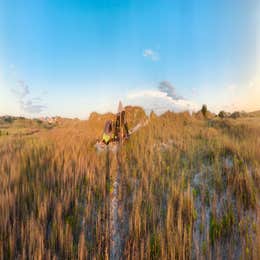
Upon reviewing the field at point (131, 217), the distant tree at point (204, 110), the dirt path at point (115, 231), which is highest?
the distant tree at point (204, 110)

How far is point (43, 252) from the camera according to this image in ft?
3.83

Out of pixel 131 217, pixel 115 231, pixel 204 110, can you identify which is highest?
pixel 204 110

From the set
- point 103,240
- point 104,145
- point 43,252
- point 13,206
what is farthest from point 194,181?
point 104,145

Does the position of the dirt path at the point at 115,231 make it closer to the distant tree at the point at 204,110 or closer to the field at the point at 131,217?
the field at the point at 131,217

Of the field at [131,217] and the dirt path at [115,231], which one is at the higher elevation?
the field at [131,217]

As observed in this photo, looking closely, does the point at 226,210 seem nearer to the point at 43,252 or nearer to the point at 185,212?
the point at 185,212

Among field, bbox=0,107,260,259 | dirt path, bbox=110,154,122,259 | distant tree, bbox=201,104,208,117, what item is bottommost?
dirt path, bbox=110,154,122,259

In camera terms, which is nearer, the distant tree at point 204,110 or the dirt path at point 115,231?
the dirt path at point 115,231

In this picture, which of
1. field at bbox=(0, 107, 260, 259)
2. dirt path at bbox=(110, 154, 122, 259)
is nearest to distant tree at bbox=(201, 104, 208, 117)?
field at bbox=(0, 107, 260, 259)

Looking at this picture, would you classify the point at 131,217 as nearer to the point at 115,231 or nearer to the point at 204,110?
the point at 115,231

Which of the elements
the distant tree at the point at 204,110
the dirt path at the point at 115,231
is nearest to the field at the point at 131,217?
the dirt path at the point at 115,231

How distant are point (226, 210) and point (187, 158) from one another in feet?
6.72

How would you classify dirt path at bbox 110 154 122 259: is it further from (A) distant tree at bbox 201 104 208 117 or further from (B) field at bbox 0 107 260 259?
(A) distant tree at bbox 201 104 208 117

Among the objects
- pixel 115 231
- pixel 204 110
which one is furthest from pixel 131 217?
pixel 204 110
